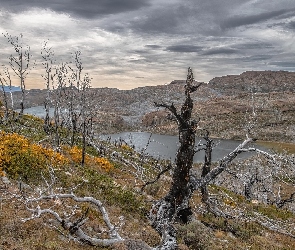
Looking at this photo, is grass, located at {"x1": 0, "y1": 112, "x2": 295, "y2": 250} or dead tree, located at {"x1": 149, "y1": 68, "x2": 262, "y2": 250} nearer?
grass, located at {"x1": 0, "y1": 112, "x2": 295, "y2": 250}

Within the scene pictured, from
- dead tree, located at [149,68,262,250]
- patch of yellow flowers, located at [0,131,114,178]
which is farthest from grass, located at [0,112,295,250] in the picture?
patch of yellow flowers, located at [0,131,114,178]

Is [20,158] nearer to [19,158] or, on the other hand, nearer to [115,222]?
[19,158]

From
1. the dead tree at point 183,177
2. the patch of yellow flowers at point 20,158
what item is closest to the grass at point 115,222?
the dead tree at point 183,177

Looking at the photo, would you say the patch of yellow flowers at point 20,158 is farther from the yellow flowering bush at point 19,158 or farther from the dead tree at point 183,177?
the dead tree at point 183,177

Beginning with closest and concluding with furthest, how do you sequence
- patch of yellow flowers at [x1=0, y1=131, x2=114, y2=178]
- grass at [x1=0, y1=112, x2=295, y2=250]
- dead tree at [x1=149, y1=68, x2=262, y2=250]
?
grass at [x1=0, y1=112, x2=295, y2=250]
dead tree at [x1=149, y1=68, x2=262, y2=250]
patch of yellow flowers at [x1=0, y1=131, x2=114, y2=178]

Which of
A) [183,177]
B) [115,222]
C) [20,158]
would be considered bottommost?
[115,222]

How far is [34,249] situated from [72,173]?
29.5ft

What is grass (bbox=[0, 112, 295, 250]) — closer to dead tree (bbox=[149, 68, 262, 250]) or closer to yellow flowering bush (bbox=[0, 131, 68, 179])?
dead tree (bbox=[149, 68, 262, 250])

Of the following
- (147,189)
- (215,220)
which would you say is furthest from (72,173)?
(215,220)

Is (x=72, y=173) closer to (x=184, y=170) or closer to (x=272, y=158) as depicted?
(x=184, y=170)

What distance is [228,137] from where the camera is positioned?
7461 inches

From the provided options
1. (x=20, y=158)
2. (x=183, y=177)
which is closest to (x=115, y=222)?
(x=183, y=177)

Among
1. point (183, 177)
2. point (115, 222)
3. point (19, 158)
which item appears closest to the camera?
point (115, 222)

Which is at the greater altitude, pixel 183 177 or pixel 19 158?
pixel 19 158
